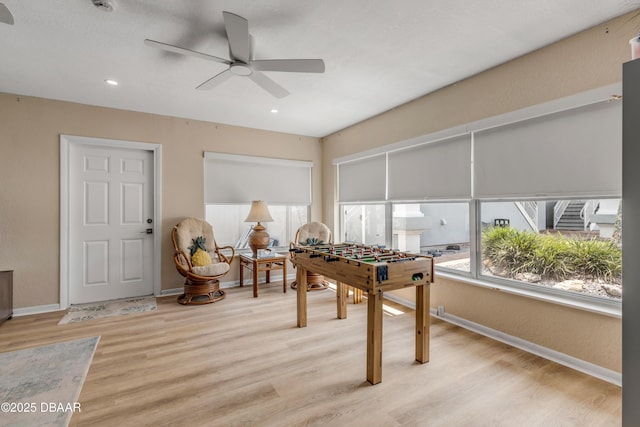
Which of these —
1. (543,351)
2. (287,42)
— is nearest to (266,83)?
(287,42)

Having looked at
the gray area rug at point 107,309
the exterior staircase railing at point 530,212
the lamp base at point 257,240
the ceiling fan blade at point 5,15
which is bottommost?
the gray area rug at point 107,309

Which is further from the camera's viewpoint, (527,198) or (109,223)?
(109,223)

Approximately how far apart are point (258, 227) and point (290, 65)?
277cm

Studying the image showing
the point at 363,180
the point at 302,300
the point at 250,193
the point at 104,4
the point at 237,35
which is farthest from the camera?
the point at 250,193

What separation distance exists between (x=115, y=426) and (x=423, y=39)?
337 centimetres

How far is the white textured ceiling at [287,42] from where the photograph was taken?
2035 mm

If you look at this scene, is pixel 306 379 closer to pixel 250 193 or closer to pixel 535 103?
pixel 535 103

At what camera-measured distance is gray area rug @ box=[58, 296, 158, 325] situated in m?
3.46

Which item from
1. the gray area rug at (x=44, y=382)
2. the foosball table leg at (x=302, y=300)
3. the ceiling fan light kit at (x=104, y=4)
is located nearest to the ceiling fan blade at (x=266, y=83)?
the ceiling fan light kit at (x=104, y=4)

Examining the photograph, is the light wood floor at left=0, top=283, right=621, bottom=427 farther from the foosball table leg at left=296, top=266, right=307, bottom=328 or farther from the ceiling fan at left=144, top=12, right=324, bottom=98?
the ceiling fan at left=144, top=12, right=324, bottom=98

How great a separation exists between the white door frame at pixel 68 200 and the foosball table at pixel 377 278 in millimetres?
2554

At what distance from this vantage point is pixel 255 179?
5.00 metres

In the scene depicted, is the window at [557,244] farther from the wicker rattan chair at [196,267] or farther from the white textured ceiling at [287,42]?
the wicker rattan chair at [196,267]

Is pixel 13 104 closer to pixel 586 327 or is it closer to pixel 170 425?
pixel 170 425
